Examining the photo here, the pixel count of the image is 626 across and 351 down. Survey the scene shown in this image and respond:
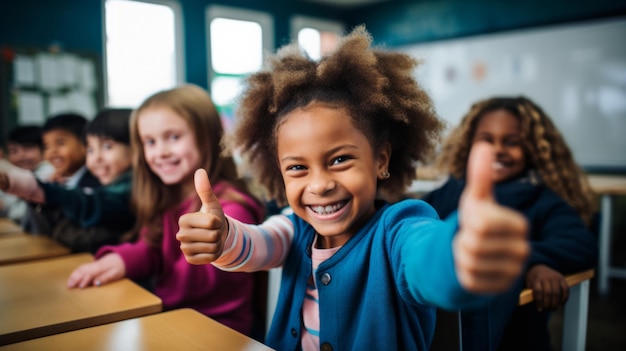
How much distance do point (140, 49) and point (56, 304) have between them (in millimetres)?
5108

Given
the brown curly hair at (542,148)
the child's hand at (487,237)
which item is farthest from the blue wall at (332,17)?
the child's hand at (487,237)

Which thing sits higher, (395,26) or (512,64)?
(395,26)

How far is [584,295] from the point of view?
1479 millimetres

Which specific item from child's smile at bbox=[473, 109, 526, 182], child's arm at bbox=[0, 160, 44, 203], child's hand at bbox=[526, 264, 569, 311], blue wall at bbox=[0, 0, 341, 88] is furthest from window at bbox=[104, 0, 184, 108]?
child's hand at bbox=[526, 264, 569, 311]

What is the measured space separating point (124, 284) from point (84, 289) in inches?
4.0

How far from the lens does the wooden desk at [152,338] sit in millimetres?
939

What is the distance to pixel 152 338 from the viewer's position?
3.23 ft

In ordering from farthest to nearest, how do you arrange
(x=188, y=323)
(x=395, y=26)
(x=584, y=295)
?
(x=395, y=26)
(x=584, y=295)
(x=188, y=323)

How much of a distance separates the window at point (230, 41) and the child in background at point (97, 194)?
404cm

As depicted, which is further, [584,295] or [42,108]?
[42,108]

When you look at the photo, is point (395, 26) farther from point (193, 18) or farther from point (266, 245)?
point (266, 245)

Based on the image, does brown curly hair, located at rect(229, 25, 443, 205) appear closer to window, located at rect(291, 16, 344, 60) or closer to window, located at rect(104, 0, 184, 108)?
window, located at rect(104, 0, 184, 108)

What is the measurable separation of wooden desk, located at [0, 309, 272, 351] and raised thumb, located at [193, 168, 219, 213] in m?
0.25

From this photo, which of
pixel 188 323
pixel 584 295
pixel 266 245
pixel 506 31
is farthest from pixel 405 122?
pixel 506 31
